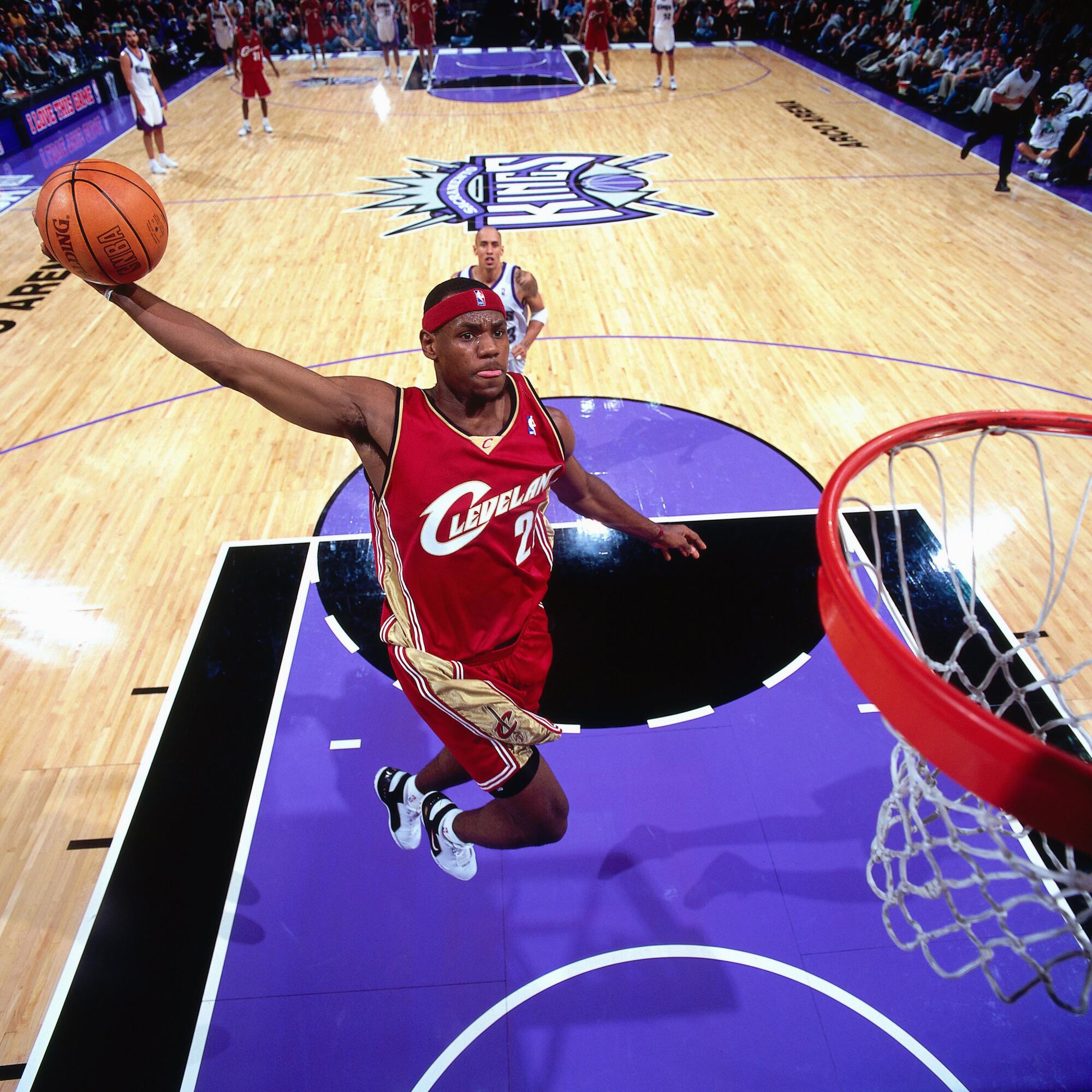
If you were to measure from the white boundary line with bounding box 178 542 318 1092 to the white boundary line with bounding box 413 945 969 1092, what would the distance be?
2.48 feet

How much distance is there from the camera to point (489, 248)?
4711 millimetres

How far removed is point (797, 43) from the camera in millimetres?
19766

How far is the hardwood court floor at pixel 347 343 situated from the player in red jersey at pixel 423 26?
5.24m

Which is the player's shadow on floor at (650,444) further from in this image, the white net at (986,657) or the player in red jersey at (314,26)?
the player in red jersey at (314,26)

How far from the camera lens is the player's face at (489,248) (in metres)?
4.70

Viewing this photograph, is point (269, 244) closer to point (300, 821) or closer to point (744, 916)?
point (300, 821)

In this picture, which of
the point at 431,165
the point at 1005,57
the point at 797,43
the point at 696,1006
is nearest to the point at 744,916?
the point at 696,1006

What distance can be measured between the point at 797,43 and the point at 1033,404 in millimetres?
17877

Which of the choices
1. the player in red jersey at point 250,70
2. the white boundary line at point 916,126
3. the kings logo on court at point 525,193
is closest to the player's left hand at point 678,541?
the kings logo on court at point 525,193

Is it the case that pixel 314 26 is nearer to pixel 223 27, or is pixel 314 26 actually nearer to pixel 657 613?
pixel 223 27

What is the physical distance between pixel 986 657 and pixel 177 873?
12.5 feet

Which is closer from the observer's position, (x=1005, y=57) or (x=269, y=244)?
(x=269, y=244)

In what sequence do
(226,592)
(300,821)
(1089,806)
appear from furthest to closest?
(226,592) < (300,821) < (1089,806)

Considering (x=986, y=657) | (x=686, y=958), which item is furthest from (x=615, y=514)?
(x=986, y=657)
